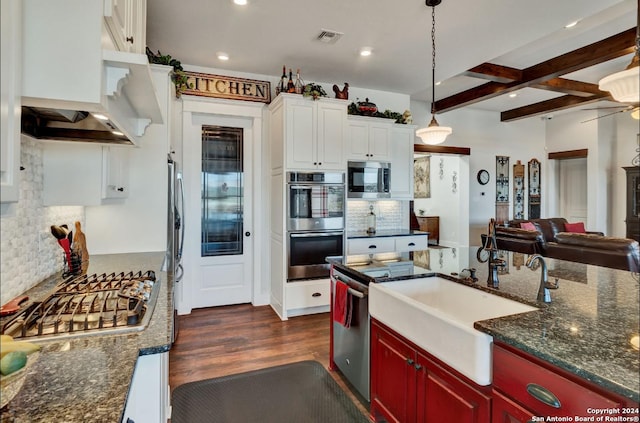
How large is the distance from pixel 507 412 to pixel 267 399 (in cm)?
170

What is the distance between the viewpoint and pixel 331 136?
418cm

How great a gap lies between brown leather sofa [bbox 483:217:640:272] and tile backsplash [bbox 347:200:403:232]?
146 cm

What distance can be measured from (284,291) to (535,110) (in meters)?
5.76

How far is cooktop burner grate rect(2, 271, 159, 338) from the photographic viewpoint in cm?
122

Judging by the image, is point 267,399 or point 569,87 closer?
point 267,399

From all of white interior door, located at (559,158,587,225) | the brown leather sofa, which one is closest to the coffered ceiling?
the brown leather sofa

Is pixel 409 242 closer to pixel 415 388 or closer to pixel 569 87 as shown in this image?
pixel 415 388

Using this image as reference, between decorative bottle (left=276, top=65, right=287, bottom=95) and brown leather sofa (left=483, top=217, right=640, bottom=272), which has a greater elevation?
decorative bottle (left=276, top=65, right=287, bottom=95)

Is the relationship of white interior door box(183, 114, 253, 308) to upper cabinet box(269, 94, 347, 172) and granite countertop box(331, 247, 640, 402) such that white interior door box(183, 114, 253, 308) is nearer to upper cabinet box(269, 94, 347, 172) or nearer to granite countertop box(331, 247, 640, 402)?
upper cabinet box(269, 94, 347, 172)

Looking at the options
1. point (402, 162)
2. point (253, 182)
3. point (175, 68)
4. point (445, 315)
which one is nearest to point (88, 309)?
point (445, 315)

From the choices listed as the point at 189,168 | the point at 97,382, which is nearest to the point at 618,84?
the point at 97,382

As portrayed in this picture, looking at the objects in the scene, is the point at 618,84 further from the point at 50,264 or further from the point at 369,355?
the point at 50,264

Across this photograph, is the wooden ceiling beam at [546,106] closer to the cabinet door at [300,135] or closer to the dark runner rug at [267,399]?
the cabinet door at [300,135]

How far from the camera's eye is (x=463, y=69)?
4.13 m
